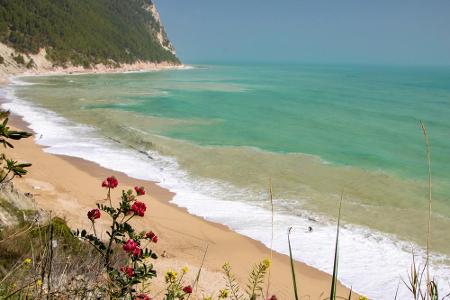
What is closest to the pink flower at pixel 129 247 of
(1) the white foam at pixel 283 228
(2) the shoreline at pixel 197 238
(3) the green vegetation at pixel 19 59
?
(1) the white foam at pixel 283 228

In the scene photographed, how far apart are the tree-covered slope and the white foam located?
71523mm

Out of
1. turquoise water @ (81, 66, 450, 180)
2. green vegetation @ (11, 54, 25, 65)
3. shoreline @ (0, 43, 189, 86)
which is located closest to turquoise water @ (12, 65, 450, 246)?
turquoise water @ (81, 66, 450, 180)

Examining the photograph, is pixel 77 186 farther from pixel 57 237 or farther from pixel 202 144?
pixel 202 144

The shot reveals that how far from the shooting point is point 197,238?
11.5 meters

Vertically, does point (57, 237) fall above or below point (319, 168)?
above

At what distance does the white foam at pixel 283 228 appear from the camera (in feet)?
33.4

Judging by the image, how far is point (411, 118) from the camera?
1494 inches

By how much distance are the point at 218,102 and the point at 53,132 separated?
23.0 metres

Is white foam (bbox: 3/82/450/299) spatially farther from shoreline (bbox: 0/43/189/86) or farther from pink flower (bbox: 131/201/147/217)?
shoreline (bbox: 0/43/189/86)

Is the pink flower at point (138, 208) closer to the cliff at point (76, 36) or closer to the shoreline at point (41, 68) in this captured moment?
the shoreline at point (41, 68)

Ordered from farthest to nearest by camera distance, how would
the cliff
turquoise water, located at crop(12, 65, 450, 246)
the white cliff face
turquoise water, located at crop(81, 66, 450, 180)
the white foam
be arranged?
the white cliff face → the cliff → turquoise water, located at crop(81, 66, 450, 180) → turquoise water, located at crop(12, 65, 450, 246) → the white foam

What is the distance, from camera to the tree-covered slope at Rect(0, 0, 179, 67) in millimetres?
88438

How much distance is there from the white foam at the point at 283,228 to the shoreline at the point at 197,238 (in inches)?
16.5

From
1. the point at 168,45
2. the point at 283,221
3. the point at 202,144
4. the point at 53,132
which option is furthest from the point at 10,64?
the point at 168,45
